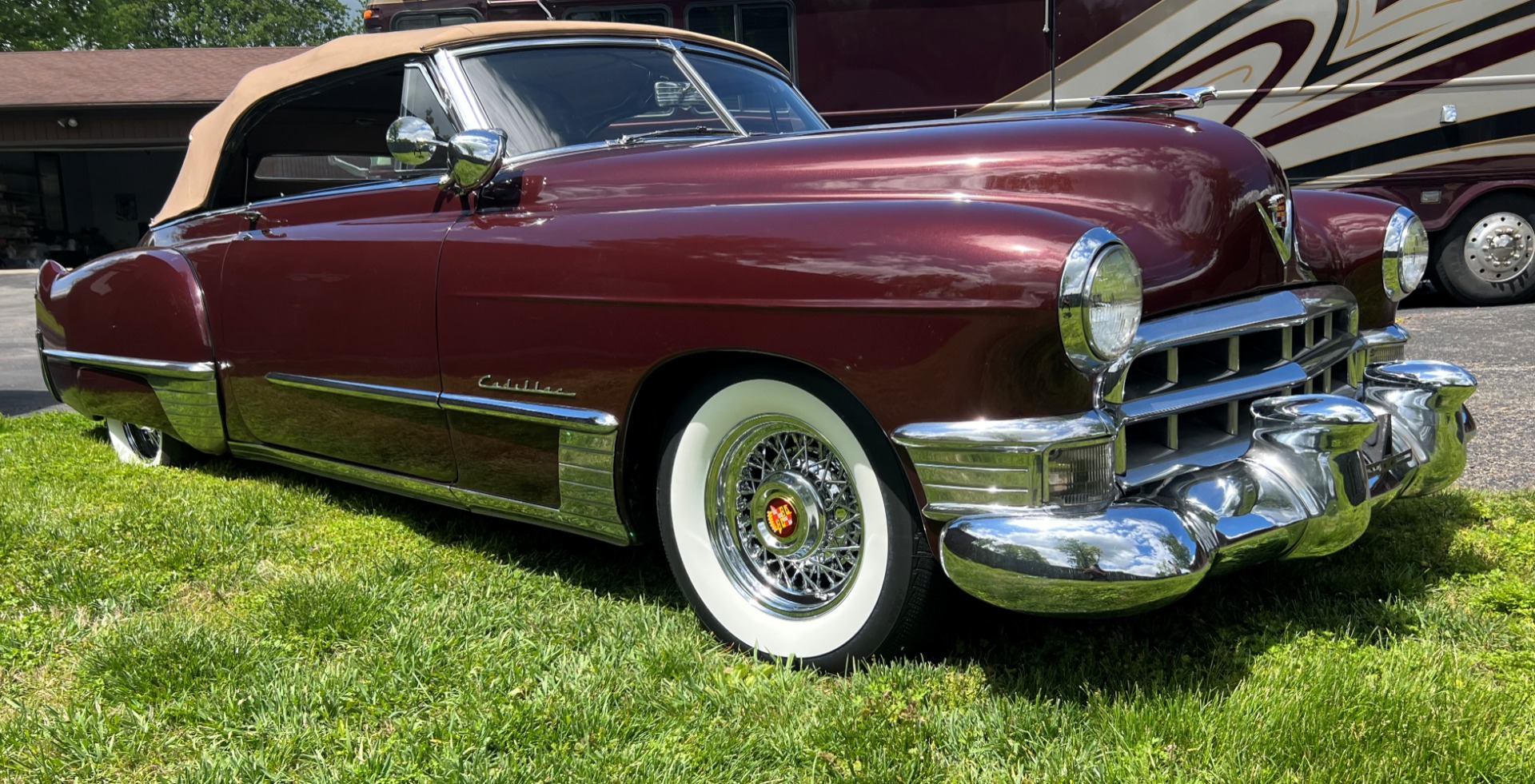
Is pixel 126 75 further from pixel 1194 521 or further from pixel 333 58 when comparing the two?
pixel 1194 521

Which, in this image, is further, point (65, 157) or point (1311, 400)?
point (65, 157)

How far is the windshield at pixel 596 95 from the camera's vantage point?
125 inches

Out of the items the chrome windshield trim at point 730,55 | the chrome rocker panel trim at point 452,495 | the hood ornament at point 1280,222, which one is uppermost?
the chrome windshield trim at point 730,55

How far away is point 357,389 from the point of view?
3.25 meters

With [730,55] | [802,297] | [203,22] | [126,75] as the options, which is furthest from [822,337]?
[203,22]

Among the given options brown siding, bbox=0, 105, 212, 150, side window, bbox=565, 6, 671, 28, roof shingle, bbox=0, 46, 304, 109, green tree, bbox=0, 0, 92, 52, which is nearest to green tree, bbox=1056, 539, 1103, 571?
side window, bbox=565, 6, 671, 28

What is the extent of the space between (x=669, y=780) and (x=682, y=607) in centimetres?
88

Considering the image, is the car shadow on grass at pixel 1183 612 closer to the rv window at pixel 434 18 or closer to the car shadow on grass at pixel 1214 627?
the car shadow on grass at pixel 1214 627

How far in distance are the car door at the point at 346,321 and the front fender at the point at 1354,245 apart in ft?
7.56

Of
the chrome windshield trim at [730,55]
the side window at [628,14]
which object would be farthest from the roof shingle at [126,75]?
the chrome windshield trim at [730,55]

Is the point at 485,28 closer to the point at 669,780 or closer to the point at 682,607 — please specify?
the point at 682,607

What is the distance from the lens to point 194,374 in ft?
12.5

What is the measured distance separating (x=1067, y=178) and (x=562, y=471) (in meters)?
1.35

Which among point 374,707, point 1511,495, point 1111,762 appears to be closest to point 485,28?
point 374,707
